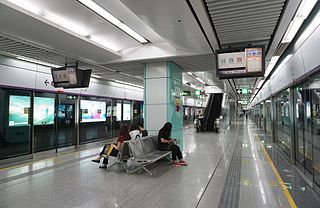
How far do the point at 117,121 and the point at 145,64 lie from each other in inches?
Result: 260

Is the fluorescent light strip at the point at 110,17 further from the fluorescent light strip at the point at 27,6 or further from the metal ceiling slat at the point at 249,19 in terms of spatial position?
the metal ceiling slat at the point at 249,19

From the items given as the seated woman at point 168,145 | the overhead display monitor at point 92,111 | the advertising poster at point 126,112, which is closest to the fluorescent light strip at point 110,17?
the seated woman at point 168,145

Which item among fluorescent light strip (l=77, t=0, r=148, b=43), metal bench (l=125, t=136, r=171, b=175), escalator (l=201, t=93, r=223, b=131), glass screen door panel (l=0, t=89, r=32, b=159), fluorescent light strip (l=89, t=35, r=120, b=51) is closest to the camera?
fluorescent light strip (l=77, t=0, r=148, b=43)

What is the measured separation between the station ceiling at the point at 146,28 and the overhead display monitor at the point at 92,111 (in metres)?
3.85

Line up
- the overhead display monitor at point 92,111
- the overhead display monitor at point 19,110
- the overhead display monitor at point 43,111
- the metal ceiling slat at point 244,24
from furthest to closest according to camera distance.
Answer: the overhead display monitor at point 92,111 < the overhead display monitor at point 43,111 < the overhead display monitor at point 19,110 < the metal ceiling slat at point 244,24

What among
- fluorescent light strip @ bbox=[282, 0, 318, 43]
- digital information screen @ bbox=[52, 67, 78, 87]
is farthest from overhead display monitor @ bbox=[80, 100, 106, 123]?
fluorescent light strip @ bbox=[282, 0, 318, 43]

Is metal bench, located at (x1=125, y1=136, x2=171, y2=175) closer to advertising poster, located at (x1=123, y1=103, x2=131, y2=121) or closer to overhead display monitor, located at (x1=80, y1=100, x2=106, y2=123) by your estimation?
overhead display monitor, located at (x1=80, y1=100, x2=106, y2=123)

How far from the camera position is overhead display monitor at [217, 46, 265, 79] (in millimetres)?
4742

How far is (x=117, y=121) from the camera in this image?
42.0ft

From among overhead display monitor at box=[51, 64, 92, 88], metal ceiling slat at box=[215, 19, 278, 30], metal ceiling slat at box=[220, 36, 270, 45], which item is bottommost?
overhead display monitor at box=[51, 64, 92, 88]

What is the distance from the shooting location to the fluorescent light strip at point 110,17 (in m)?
3.96

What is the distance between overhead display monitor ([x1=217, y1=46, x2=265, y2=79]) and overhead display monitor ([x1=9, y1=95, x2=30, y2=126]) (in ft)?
21.5

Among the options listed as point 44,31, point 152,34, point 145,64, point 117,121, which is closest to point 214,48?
point 152,34

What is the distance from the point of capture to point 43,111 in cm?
810
